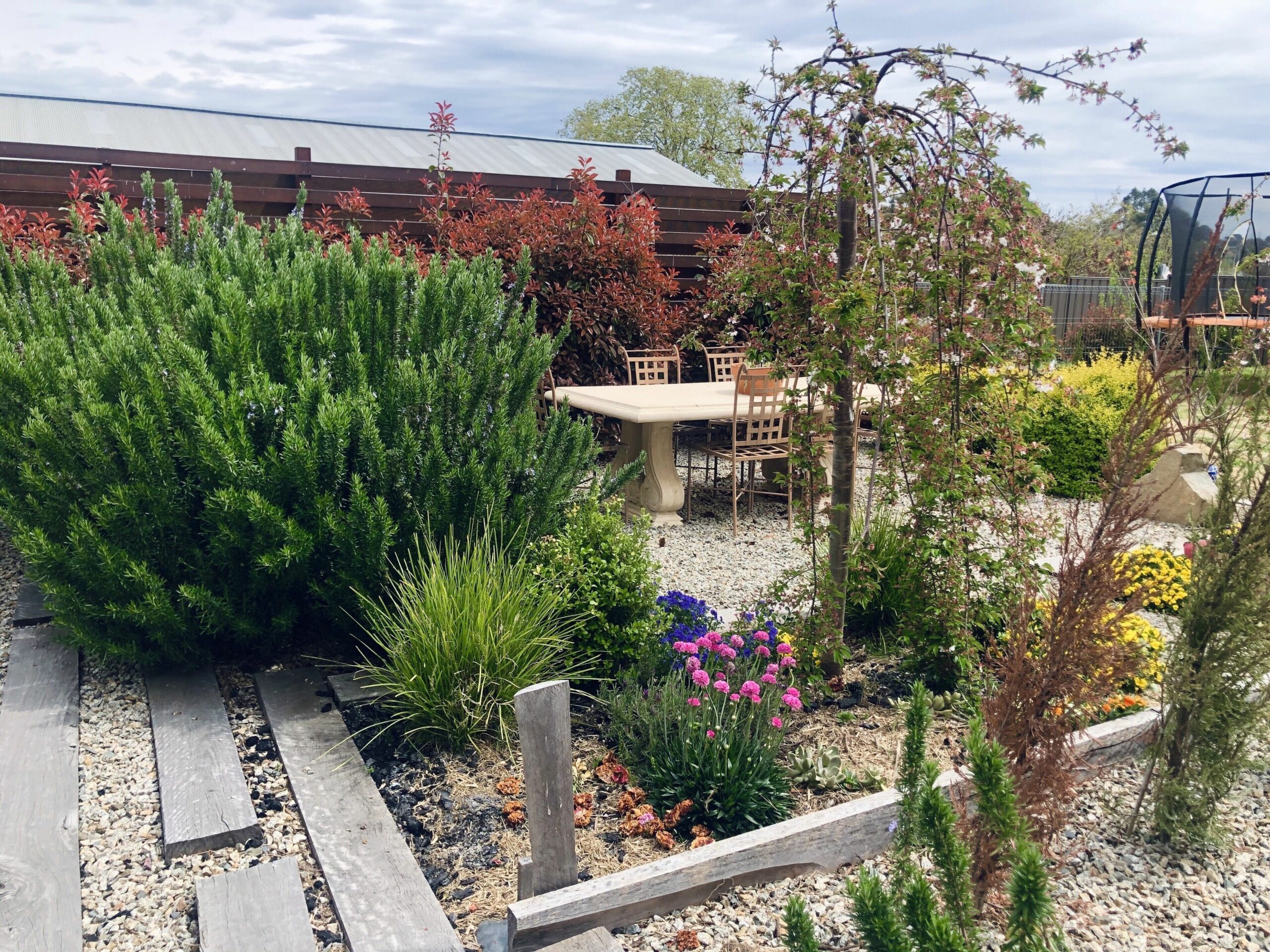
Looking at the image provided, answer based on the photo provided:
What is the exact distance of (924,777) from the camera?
166 cm

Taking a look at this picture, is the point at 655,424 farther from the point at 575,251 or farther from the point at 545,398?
the point at 575,251

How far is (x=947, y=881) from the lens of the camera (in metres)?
1.56

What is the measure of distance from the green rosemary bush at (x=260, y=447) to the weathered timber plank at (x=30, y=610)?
1.93ft

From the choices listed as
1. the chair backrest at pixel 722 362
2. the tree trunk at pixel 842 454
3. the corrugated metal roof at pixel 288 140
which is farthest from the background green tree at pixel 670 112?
the tree trunk at pixel 842 454

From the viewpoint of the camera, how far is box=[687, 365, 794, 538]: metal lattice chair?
586 centimetres

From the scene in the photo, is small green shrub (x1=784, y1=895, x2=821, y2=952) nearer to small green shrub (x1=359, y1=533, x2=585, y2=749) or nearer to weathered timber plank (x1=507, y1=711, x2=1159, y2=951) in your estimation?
weathered timber plank (x1=507, y1=711, x2=1159, y2=951)

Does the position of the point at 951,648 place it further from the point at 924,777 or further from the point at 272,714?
the point at 272,714

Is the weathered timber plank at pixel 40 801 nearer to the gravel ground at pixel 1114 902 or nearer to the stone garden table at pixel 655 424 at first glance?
the gravel ground at pixel 1114 902

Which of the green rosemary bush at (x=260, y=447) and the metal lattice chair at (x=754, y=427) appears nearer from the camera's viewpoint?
the green rosemary bush at (x=260, y=447)

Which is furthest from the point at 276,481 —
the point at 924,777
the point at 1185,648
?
the point at 1185,648

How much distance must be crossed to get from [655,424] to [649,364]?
98.4 inches

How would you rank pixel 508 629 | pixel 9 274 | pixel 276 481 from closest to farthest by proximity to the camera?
pixel 508 629, pixel 276 481, pixel 9 274

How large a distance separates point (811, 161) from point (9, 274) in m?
4.54

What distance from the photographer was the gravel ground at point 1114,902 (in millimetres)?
2164
